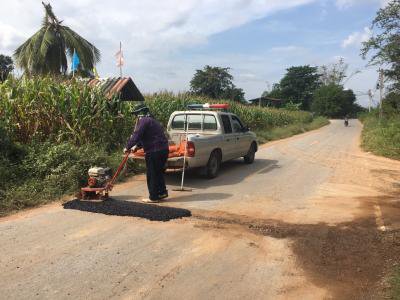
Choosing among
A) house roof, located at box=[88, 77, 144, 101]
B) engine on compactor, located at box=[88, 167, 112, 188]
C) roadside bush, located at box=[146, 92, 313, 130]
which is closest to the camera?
engine on compactor, located at box=[88, 167, 112, 188]

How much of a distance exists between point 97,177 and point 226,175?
454 centimetres

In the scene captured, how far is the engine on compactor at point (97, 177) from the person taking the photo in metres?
7.75

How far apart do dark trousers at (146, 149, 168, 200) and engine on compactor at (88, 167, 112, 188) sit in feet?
2.65

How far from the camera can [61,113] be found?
10891 millimetres

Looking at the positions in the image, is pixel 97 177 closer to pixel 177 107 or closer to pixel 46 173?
pixel 46 173

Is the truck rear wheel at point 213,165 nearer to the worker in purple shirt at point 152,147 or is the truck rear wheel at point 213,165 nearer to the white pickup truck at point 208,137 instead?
the white pickup truck at point 208,137

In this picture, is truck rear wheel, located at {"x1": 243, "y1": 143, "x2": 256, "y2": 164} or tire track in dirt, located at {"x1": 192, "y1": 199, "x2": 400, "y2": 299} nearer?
tire track in dirt, located at {"x1": 192, "y1": 199, "x2": 400, "y2": 299}

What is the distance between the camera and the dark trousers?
804cm

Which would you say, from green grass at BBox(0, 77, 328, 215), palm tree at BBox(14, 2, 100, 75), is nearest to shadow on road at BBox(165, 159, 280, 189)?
green grass at BBox(0, 77, 328, 215)

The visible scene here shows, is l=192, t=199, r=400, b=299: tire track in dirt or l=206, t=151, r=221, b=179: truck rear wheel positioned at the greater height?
l=206, t=151, r=221, b=179: truck rear wheel

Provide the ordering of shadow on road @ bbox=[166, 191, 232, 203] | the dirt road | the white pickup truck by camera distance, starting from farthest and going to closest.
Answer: the white pickup truck < shadow on road @ bbox=[166, 191, 232, 203] < the dirt road

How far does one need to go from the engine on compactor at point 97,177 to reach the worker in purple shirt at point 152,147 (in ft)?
1.93

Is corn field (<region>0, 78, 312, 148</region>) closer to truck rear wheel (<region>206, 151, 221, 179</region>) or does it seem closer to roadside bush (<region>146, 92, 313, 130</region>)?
truck rear wheel (<region>206, 151, 221, 179</region>)

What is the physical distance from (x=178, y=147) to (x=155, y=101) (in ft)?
21.2
